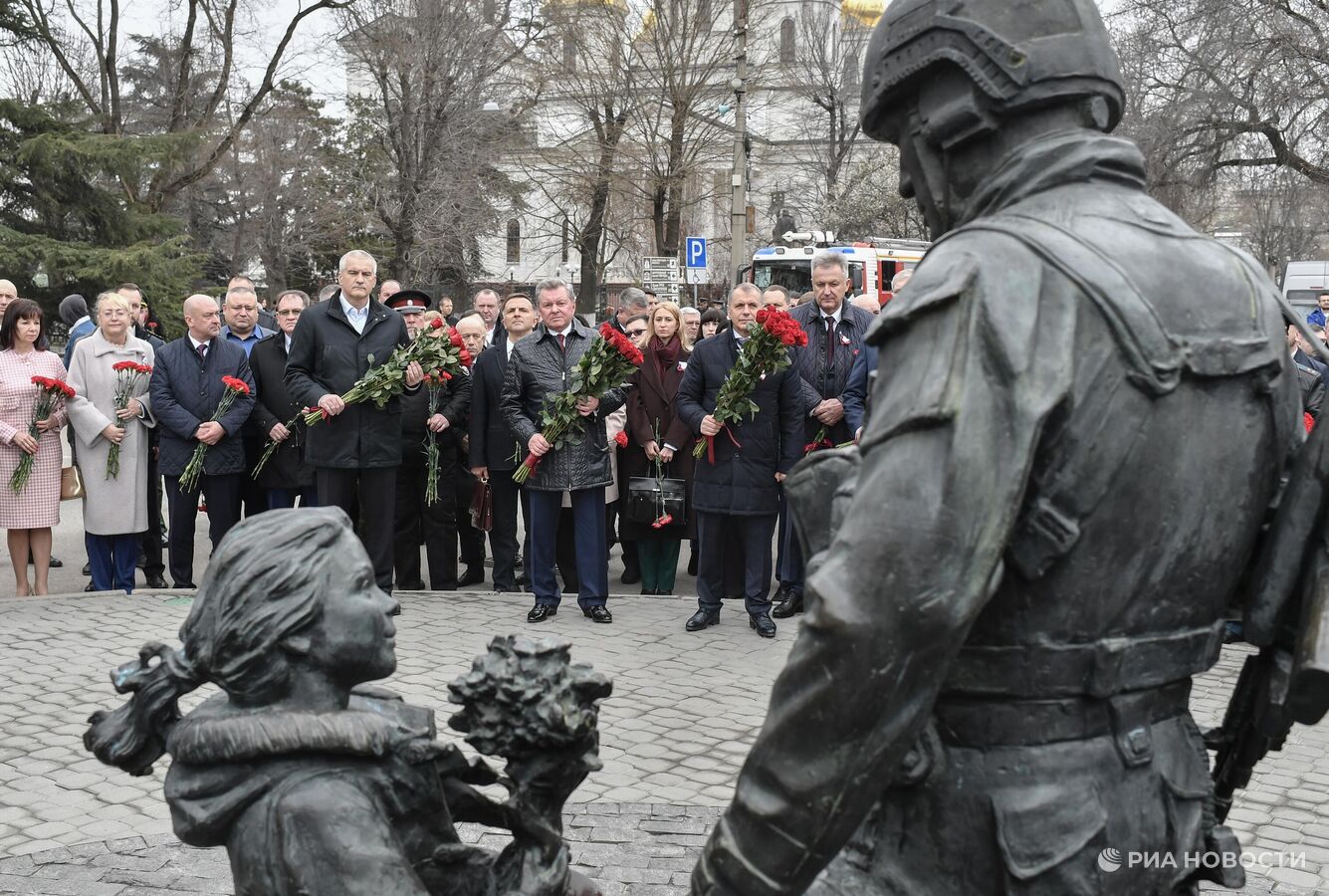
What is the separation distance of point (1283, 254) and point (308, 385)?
52.3 metres

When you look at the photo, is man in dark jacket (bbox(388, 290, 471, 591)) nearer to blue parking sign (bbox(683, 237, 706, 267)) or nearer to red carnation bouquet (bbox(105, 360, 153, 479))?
red carnation bouquet (bbox(105, 360, 153, 479))

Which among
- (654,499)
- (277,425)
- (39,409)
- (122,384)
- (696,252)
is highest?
(696,252)

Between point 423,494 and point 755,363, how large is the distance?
3.04 metres

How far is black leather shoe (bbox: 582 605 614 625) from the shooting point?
28.6ft

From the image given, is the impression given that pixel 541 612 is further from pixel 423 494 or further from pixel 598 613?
pixel 423 494

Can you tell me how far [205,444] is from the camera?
938 centimetres

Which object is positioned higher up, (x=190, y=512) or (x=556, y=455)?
(x=556, y=455)

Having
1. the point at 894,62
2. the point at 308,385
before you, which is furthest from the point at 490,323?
the point at 894,62

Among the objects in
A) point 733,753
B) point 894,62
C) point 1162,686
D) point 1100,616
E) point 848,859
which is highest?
point 894,62

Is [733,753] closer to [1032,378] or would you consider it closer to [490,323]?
[1032,378]

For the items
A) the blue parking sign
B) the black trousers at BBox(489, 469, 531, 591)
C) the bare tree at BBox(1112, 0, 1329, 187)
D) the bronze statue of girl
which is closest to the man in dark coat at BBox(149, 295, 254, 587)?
the black trousers at BBox(489, 469, 531, 591)

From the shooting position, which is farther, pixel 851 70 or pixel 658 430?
pixel 851 70

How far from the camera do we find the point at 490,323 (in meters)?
13.8

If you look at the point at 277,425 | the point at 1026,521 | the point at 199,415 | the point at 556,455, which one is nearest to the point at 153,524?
the point at 199,415
